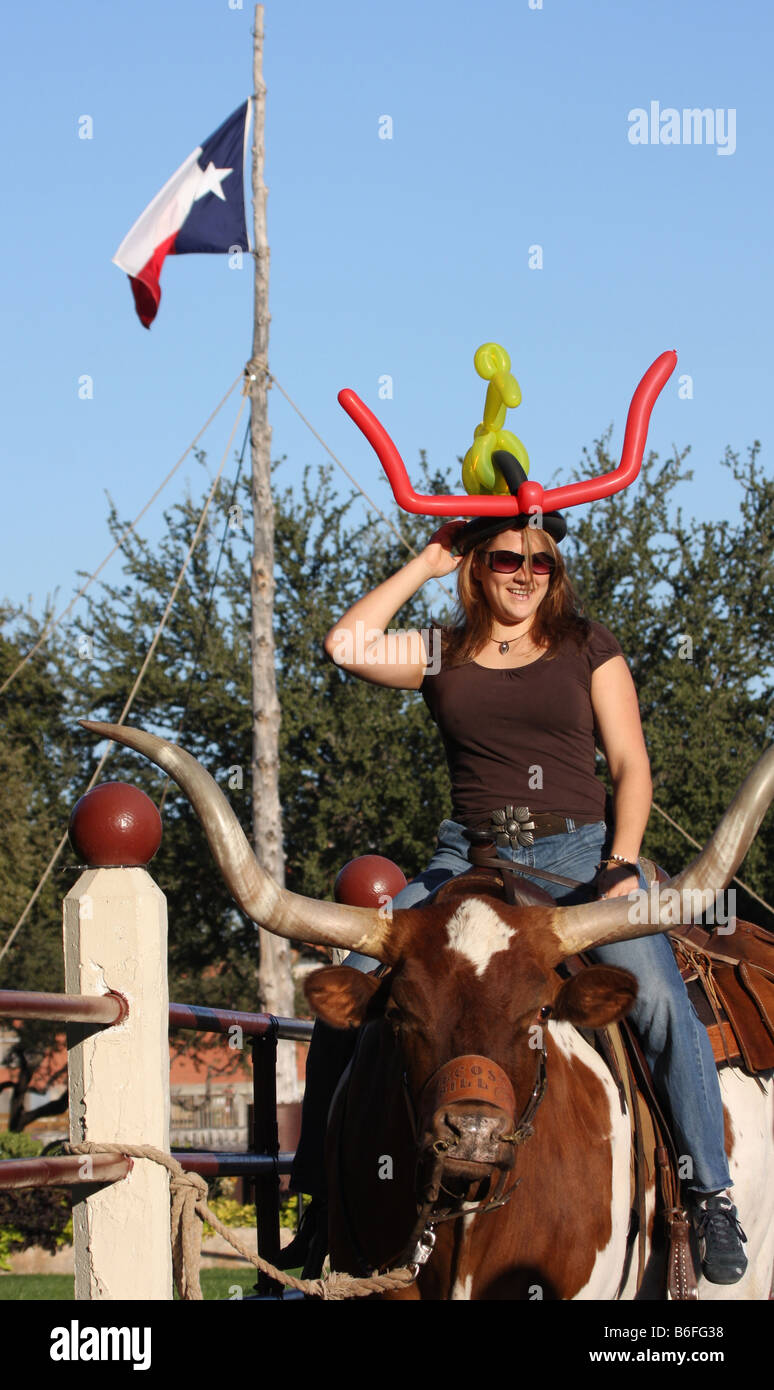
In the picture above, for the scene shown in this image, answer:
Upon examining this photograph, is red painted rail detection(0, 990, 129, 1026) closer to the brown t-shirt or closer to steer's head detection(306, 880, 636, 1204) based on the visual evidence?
steer's head detection(306, 880, 636, 1204)

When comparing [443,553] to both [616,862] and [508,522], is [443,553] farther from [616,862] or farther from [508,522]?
[616,862]

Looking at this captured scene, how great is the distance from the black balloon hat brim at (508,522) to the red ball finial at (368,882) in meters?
1.71

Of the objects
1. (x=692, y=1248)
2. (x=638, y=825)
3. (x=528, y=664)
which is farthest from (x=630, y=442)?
(x=692, y=1248)

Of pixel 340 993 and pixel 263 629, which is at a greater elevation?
pixel 263 629

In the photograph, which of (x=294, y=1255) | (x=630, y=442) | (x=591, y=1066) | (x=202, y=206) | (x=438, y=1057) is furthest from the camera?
(x=202, y=206)

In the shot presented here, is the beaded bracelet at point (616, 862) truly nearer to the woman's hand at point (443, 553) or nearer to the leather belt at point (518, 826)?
the leather belt at point (518, 826)

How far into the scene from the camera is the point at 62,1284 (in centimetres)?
1297

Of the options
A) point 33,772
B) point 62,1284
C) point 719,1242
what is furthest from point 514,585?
point 33,772

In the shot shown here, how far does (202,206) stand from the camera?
1869 cm

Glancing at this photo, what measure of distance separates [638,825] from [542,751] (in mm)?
360

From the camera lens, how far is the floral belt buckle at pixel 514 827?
429cm

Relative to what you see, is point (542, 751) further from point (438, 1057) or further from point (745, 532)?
point (745, 532)

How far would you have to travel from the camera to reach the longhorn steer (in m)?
3.33

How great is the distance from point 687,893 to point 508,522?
1.44 metres
